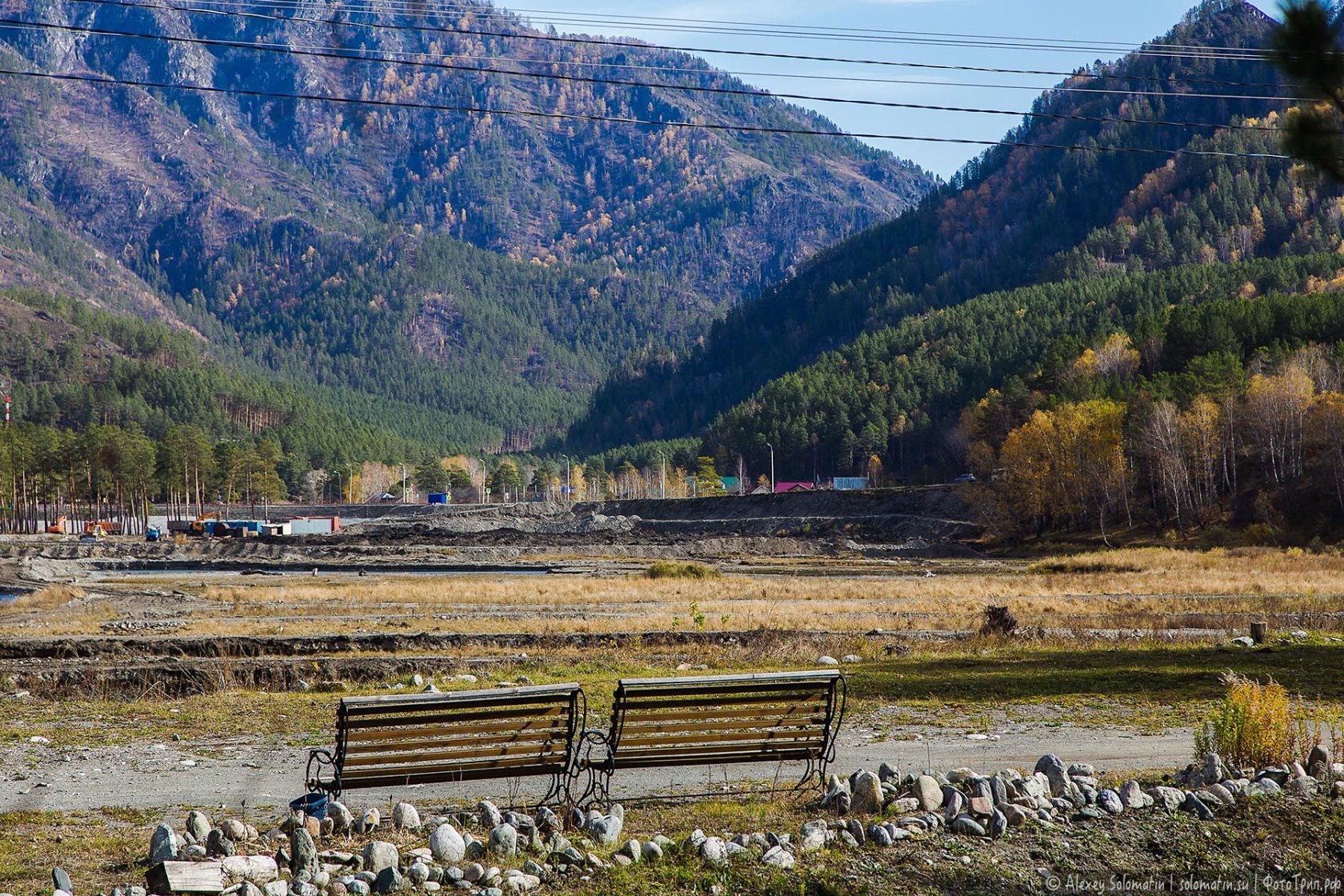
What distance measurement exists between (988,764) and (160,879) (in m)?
8.67

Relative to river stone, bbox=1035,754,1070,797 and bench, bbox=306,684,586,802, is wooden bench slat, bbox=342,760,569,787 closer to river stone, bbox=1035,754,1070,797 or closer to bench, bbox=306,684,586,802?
bench, bbox=306,684,586,802

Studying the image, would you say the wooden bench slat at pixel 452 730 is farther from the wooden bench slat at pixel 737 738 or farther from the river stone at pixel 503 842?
the river stone at pixel 503 842

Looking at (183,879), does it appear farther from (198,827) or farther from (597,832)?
(597,832)

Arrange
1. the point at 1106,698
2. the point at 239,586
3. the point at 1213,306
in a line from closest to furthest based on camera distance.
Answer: the point at 1106,698 → the point at 239,586 → the point at 1213,306

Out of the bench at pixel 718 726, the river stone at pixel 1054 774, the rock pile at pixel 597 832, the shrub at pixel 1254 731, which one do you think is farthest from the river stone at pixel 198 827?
the shrub at pixel 1254 731

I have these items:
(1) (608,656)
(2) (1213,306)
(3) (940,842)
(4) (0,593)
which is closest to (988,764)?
(3) (940,842)

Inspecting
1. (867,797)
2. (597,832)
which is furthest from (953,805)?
(597,832)

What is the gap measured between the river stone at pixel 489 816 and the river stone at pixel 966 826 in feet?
12.7

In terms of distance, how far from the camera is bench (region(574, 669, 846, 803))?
10.8m

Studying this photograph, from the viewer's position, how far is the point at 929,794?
1021 centimetres

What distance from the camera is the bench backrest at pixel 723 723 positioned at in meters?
10.8

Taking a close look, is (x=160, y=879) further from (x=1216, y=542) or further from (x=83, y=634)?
(x=1216, y=542)

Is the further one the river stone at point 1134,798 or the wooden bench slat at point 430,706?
the river stone at point 1134,798

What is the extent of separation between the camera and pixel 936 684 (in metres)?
19.6
